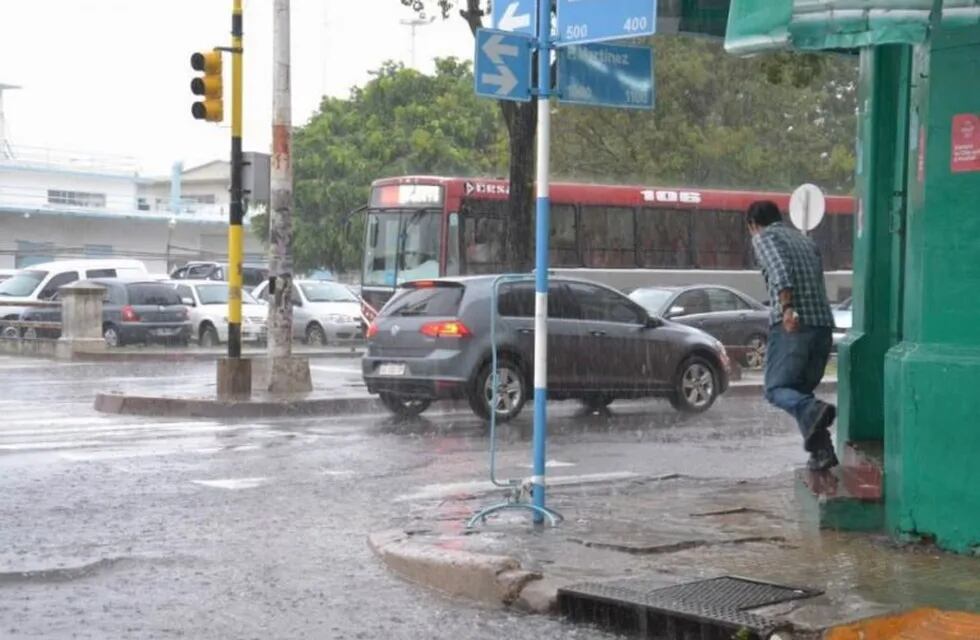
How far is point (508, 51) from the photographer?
921cm

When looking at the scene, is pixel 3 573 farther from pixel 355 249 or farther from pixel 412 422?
pixel 355 249

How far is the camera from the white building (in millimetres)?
59219

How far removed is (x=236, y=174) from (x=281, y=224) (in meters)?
0.88

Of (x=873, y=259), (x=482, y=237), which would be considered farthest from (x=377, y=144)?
(x=873, y=259)

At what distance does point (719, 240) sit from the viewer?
34531 mm

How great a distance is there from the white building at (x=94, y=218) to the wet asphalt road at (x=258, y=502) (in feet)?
133

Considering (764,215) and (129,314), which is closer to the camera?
(764,215)

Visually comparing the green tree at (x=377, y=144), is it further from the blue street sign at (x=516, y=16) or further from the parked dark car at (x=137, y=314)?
the blue street sign at (x=516, y=16)

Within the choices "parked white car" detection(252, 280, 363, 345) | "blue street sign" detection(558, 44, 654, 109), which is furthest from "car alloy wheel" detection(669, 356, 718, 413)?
"parked white car" detection(252, 280, 363, 345)

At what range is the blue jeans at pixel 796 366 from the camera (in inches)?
380

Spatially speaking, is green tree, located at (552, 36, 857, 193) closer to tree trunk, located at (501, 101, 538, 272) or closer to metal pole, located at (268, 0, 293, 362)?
tree trunk, located at (501, 101, 538, 272)

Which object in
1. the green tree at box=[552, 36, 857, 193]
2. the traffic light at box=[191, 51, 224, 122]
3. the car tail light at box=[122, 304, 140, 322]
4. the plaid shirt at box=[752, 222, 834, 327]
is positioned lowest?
the car tail light at box=[122, 304, 140, 322]

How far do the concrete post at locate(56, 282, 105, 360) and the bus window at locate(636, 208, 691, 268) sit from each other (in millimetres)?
11800

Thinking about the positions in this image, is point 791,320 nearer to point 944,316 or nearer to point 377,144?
point 944,316
